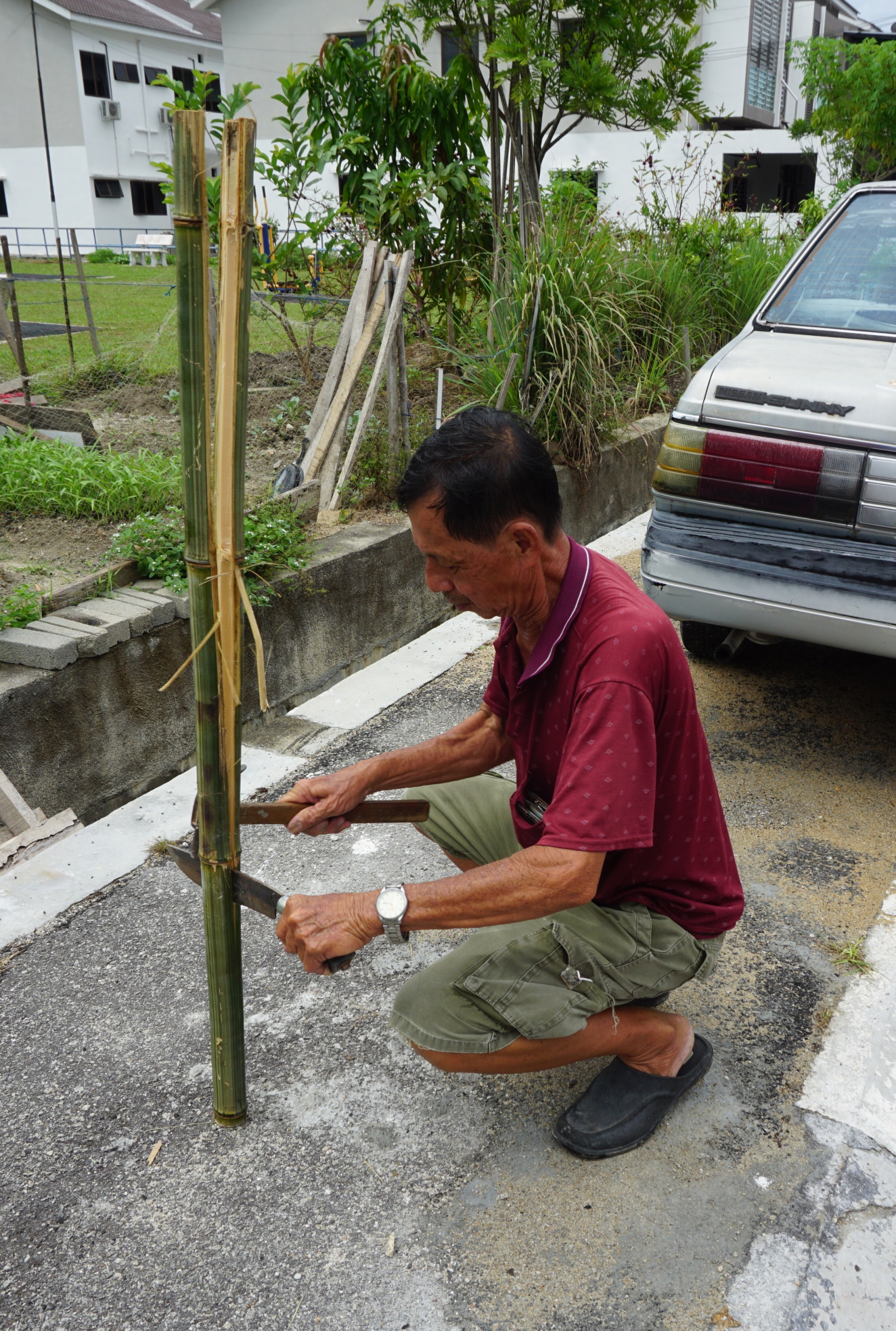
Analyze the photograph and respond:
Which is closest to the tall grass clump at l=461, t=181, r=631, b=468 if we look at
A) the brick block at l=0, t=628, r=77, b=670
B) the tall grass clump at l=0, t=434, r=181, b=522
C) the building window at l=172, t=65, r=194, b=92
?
the tall grass clump at l=0, t=434, r=181, b=522

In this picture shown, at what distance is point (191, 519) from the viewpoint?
67.0 inches

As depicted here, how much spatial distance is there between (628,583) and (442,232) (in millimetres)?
5681

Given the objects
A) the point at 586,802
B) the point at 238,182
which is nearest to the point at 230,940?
the point at 586,802

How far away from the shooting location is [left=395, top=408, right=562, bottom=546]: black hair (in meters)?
1.75

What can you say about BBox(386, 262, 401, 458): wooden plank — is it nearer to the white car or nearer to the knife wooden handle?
the white car

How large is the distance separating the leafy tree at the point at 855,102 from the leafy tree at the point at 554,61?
5.41 metres

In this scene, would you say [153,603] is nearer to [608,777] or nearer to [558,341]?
[608,777]

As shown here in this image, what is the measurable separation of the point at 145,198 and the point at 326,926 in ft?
112

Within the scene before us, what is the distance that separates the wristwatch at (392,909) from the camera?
1.72 metres

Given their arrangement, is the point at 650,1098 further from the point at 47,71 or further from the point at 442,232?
the point at 47,71

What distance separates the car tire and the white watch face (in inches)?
108

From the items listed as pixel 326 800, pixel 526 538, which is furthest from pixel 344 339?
pixel 526 538

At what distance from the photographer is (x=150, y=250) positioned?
2584 centimetres

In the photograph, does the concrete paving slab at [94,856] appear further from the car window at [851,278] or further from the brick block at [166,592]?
the car window at [851,278]
